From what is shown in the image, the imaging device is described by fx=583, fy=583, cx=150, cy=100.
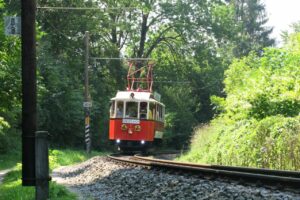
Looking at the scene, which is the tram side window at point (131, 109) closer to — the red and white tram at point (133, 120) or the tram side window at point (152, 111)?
the red and white tram at point (133, 120)

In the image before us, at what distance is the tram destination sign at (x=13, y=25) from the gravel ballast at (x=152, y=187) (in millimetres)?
3877

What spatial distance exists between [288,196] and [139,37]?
48.9 meters

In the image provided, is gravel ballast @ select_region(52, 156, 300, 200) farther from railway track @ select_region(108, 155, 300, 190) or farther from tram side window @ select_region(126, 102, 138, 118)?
tram side window @ select_region(126, 102, 138, 118)

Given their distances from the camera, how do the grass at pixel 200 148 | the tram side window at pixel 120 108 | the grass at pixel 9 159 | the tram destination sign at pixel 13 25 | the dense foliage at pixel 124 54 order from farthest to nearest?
the dense foliage at pixel 124 54 → the tram side window at pixel 120 108 → the grass at pixel 9 159 → the grass at pixel 200 148 → the tram destination sign at pixel 13 25

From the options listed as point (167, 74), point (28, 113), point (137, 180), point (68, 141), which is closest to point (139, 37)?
point (167, 74)

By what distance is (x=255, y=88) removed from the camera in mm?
19453

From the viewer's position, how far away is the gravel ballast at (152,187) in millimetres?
9018

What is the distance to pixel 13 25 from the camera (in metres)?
8.74

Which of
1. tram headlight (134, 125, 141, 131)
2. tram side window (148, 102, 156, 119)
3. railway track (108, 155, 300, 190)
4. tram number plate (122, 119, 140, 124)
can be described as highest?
tram side window (148, 102, 156, 119)

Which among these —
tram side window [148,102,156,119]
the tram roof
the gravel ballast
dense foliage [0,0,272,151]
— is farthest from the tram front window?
the gravel ballast

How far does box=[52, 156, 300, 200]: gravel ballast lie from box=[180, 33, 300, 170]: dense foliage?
7.98 ft

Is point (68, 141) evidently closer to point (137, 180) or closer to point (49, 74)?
point (49, 74)

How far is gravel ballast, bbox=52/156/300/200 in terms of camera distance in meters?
9.02

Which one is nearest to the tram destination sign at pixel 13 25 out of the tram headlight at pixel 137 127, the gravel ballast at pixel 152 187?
the gravel ballast at pixel 152 187
